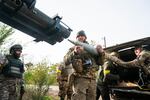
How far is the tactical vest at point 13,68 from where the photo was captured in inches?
289

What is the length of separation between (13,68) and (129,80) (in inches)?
134

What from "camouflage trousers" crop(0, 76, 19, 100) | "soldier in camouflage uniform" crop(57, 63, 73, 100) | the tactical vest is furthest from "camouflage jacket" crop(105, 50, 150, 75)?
"camouflage trousers" crop(0, 76, 19, 100)

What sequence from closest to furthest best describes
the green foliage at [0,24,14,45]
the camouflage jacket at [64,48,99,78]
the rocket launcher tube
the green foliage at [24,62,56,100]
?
the rocket launcher tube, the camouflage jacket at [64,48,99,78], the green foliage at [0,24,14,45], the green foliage at [24,62,56,100]

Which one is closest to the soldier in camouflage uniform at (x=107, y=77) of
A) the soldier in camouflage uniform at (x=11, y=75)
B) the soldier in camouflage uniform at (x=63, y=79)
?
the soldier in camouflage uniform at (x=63, y=79)

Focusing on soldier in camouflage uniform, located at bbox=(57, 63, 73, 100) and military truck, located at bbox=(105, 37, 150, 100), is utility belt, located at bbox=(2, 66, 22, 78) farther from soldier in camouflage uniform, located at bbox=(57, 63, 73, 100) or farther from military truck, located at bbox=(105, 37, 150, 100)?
military truck, located at bbox=(105, 37, 150, 100)

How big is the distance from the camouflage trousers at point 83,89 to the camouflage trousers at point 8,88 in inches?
89.6

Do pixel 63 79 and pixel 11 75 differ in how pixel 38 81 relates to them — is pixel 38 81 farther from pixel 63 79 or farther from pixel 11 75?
pixel 11 75

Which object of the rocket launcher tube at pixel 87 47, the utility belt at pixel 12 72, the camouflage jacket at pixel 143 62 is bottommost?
the utility belt at pixel 12 72

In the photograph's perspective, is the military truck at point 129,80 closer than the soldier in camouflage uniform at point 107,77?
Yes

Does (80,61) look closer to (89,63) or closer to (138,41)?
(89,63)

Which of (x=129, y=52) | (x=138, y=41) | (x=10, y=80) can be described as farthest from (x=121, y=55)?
(x=10, y=80)

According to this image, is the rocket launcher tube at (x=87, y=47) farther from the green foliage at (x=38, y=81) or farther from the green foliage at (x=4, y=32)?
the green foliage at (x=38, y=81)

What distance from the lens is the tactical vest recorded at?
734 centimetres

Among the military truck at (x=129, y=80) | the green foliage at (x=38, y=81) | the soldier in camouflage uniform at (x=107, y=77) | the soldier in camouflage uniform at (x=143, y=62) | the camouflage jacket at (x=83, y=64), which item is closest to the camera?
the camouflage jacket at (x=83, y=64)
